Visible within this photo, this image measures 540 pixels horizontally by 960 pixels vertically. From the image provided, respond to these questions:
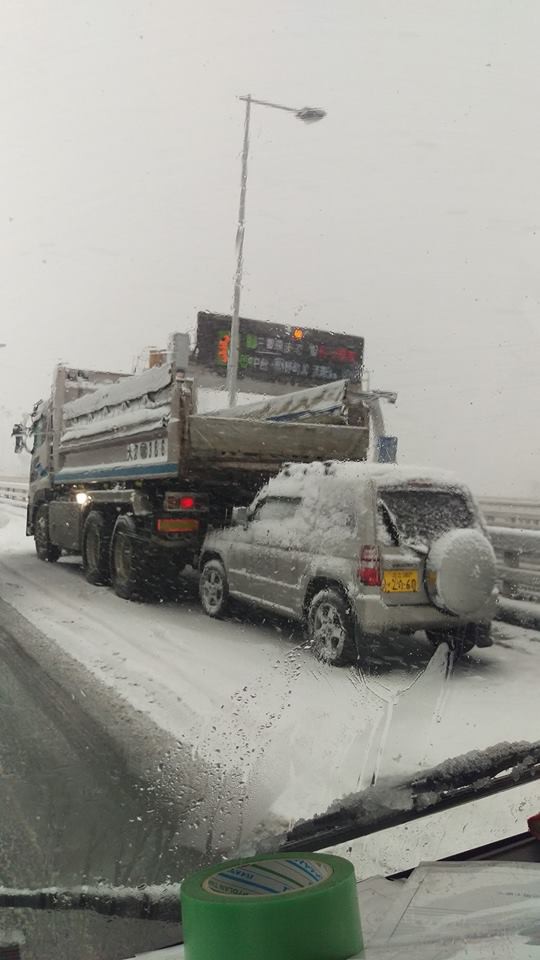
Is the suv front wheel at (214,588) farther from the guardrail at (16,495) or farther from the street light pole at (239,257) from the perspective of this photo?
the guardrail at (16,495)

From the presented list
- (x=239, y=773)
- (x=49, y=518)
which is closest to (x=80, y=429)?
(x=49, y=518)

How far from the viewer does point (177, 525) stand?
4.00 metres

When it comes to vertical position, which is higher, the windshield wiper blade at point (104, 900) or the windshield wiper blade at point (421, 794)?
the windshield wiper blade at point (421, 794)

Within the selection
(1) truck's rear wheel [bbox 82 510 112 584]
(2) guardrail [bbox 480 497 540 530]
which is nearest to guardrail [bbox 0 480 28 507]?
(1) truck's rear wheel [bbox 82 510 112 584]

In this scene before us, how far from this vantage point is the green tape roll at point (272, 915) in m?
0.92

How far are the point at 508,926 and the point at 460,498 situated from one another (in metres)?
1.30

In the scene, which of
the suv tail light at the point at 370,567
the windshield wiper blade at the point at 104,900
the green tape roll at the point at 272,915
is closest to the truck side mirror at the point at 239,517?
→ the suv tail light at the point at 370,567

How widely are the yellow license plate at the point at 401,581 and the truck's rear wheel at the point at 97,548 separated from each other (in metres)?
3.03

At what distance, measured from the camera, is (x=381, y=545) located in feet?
8.09

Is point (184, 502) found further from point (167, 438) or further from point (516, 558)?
point (516, 558)

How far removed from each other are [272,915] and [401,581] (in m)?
1.42

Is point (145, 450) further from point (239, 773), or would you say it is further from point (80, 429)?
point (239, 773)

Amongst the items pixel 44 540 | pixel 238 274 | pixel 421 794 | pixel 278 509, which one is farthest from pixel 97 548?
pixel 421 794

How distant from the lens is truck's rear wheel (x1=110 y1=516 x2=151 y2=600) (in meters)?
4.27
